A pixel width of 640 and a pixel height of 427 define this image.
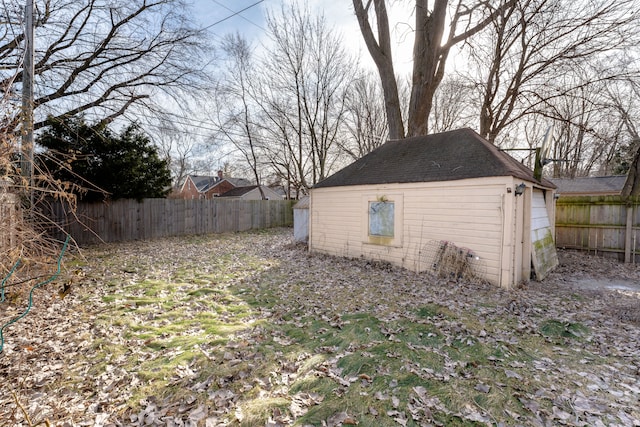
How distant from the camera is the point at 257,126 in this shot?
66.9 feet

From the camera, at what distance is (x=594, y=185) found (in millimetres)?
18234

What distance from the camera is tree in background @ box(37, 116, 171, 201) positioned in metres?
9.30

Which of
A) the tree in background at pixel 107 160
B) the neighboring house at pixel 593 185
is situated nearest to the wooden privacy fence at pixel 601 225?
the neighboring house at pixel 593 185

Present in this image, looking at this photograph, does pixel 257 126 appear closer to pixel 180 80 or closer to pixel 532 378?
pixel 180 80

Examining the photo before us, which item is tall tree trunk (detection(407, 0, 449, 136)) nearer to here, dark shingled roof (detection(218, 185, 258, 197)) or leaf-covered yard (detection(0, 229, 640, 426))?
leaf-covered yard (detection(0, 229, 640, 426))

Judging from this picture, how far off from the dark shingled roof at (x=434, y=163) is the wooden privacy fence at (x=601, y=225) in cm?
223

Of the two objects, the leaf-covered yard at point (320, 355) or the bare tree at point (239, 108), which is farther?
the bare tree at point (239, 108)

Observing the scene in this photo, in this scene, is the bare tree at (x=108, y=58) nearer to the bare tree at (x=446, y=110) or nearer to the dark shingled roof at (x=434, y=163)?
the dark shingled roof at (x=434, y=163)

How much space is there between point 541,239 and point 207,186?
119 ft

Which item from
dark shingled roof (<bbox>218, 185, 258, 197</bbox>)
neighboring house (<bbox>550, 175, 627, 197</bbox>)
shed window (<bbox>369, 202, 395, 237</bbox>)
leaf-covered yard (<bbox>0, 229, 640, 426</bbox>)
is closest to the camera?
leaf-covered yard (<bbox>0, 229, 640, 426</bbox>)

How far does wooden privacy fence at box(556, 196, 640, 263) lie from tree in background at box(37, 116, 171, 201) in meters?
15.1

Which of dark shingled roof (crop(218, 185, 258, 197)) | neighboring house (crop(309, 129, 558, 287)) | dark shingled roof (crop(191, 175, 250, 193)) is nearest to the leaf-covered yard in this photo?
neighboring house (crop(309, 129, 558, 287))

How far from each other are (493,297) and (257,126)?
1852 cm

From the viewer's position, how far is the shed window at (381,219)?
770cm
